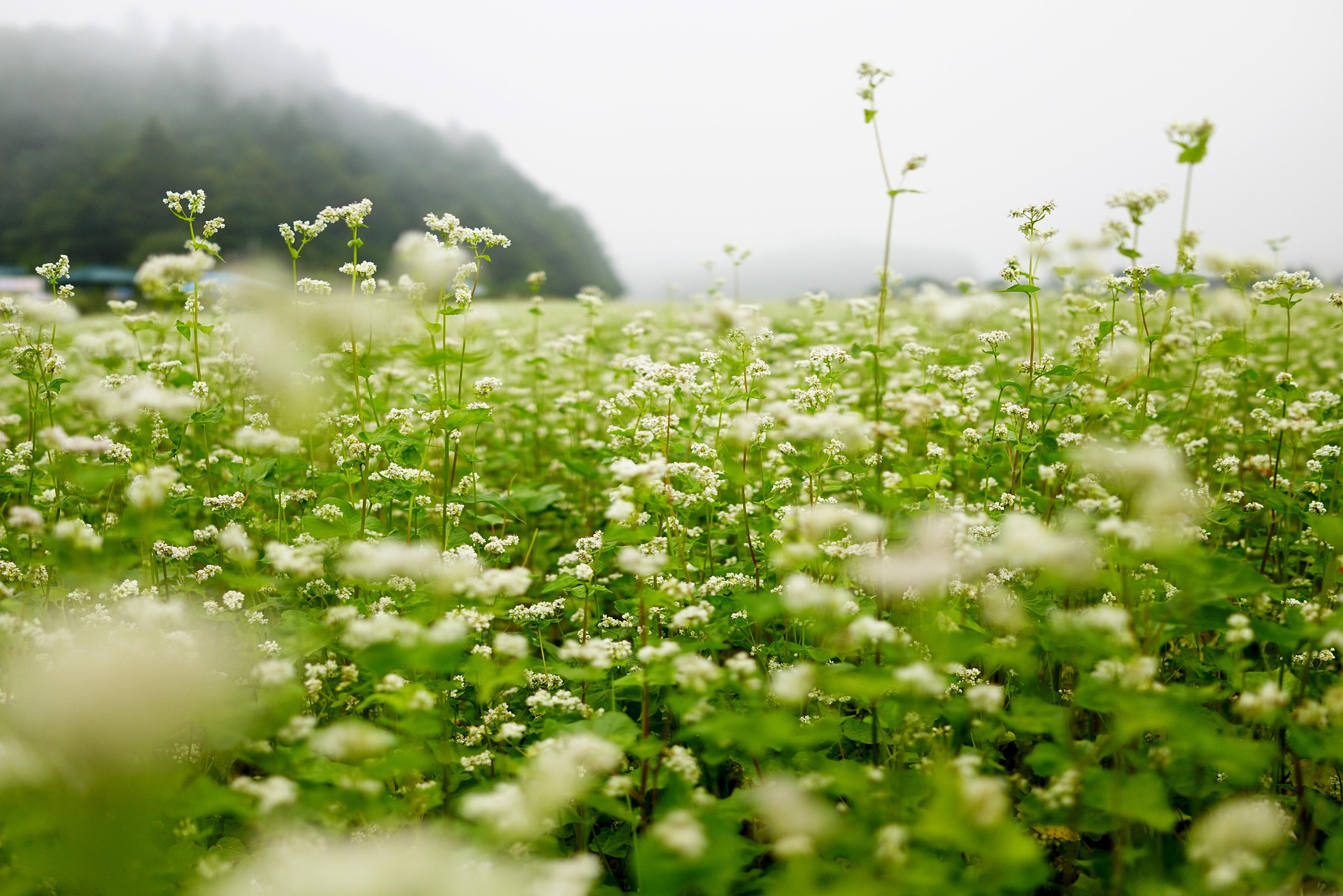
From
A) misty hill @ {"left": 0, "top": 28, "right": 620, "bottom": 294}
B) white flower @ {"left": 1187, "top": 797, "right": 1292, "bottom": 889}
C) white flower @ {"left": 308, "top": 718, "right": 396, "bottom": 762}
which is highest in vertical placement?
misty hill @ {"left": 0, "top": 28, "right": 620, "bottom": 294}

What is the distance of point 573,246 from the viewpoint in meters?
102

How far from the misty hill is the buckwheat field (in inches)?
1679

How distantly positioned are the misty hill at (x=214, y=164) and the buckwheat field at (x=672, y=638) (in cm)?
4265

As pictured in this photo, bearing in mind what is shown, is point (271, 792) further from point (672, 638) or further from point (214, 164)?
point (214, 164)

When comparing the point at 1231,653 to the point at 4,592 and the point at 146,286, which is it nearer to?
the point at 4,592

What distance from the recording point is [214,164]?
8344 cm

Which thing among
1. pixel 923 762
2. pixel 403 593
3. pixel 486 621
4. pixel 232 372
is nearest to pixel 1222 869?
pixel 923 762

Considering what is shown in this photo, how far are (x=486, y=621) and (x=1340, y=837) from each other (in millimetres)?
2842

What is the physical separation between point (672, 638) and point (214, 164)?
101972 mm

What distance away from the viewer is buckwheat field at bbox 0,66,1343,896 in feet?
6.26

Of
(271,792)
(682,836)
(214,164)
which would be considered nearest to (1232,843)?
(682,836)

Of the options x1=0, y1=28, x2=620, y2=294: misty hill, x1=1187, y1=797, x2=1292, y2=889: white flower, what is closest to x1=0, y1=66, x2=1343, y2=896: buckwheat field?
x1=1187, y1=797, x2=1292, y2=889: white flower

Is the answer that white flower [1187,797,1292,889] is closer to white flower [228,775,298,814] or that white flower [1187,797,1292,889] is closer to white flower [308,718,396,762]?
white flower [308,718,396,762]

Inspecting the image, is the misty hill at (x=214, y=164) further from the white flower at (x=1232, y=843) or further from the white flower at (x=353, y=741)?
the white flower at (x=1232, y=843)
